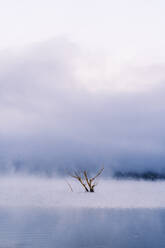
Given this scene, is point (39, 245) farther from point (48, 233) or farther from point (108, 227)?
point (108, 227)

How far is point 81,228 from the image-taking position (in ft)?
50.2

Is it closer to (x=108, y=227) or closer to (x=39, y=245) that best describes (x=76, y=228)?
(x=108, y=227)

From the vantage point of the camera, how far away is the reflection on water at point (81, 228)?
40.6 feet

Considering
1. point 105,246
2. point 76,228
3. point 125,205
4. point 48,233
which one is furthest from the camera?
point 125,205

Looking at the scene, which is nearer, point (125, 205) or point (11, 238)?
point (11, 238)

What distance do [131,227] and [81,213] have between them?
515 cm

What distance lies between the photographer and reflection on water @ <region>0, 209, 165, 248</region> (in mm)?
12375

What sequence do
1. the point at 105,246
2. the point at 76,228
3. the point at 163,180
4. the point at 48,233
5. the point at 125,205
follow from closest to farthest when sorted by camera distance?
the point at 105,246
the point at 48,233
the point at 76,228
the point at 125,205
the point at 163,180

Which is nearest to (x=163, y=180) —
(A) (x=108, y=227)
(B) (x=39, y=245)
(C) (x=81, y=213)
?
(C) (x=81, y=213)

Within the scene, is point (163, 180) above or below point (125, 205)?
above

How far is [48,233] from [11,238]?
5.48 ft

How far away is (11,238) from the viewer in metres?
13.0

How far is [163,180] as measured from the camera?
68875 millimetres

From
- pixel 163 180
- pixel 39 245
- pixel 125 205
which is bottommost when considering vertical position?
pixel 39 245
